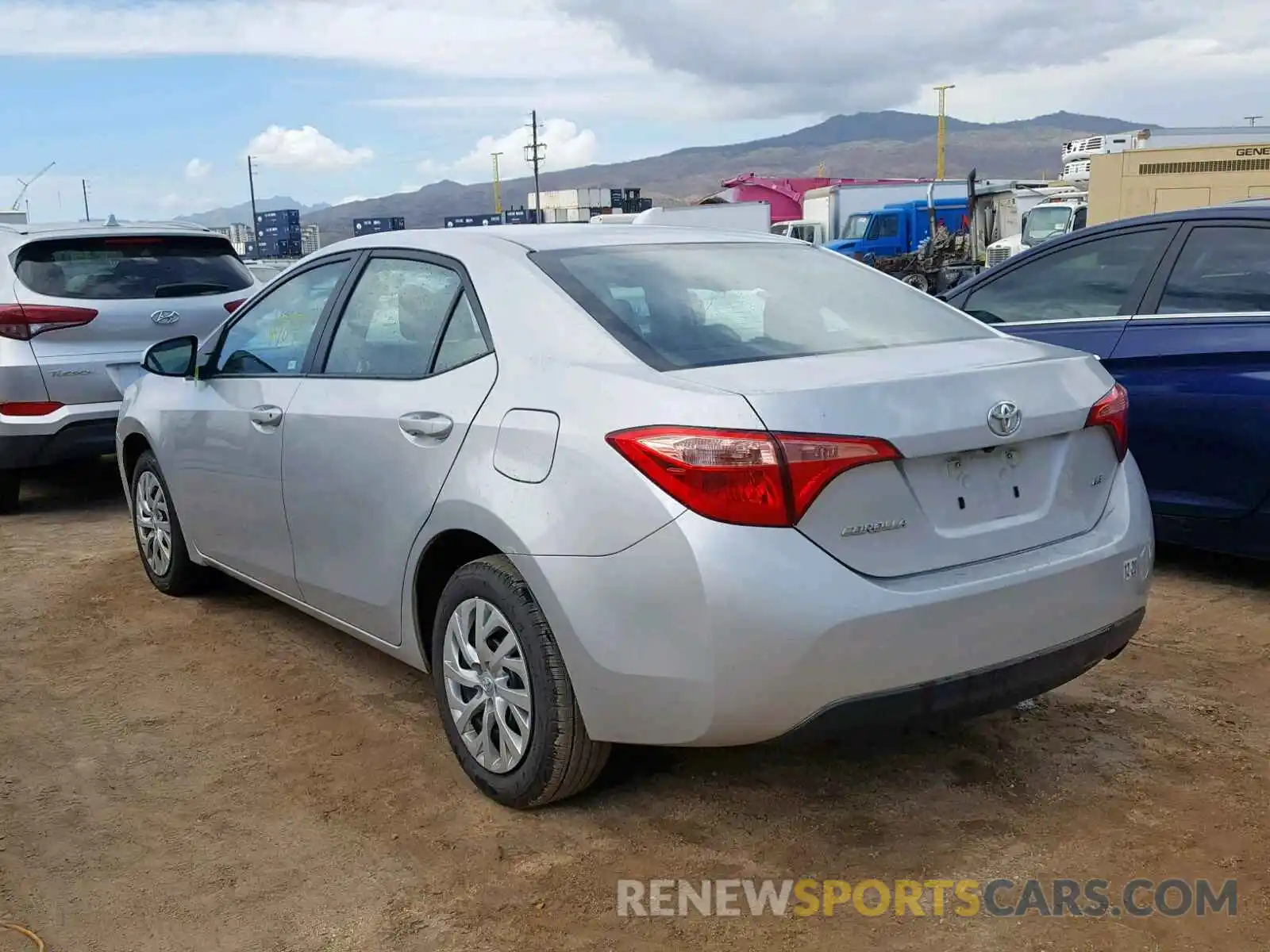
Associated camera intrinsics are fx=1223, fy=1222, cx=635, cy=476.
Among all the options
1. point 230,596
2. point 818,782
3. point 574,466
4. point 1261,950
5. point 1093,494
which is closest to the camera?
point 1261,950

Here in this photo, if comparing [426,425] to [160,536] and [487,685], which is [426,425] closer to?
[487,685]

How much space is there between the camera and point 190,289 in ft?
24.2

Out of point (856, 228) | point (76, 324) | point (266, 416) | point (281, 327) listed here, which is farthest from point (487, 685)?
point (856, 228)

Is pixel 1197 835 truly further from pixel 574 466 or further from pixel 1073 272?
pixel 1073 272

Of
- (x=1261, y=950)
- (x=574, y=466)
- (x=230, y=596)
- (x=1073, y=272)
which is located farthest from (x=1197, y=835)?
(x=230, y=596)

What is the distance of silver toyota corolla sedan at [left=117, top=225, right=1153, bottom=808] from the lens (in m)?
2.64

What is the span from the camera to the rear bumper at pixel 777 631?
2615 mm

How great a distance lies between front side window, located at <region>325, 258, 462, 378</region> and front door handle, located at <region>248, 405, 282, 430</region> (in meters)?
0.28

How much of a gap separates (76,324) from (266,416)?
3451 mm

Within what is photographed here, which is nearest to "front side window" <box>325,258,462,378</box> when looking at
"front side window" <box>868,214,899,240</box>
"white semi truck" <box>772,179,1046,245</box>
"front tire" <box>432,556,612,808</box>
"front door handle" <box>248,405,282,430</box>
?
"front door handle" <box>248,405,282,430</box>

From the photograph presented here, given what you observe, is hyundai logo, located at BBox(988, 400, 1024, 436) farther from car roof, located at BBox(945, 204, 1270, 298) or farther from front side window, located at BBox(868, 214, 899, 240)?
front side window, located at BBox(868, 214, 899, 240)

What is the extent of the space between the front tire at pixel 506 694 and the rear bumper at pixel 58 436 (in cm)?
439

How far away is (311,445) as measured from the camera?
3820mm

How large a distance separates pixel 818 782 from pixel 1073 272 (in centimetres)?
314
